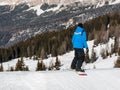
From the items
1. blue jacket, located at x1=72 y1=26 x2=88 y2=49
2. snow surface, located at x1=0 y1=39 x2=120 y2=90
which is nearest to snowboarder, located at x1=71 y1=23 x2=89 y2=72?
blue jacket, located at x1=72 y1=26 x2=88 y2=49

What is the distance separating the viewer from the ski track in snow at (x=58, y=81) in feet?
59.4

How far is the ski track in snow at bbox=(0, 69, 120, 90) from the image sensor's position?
18105 mm

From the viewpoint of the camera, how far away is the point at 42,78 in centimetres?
1947

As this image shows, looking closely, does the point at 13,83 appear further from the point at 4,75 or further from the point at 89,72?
the point at 89,72

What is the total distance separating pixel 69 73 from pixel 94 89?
3085 mm

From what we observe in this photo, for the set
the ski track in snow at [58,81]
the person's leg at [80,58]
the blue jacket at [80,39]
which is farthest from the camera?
the person's leg at [80,58]

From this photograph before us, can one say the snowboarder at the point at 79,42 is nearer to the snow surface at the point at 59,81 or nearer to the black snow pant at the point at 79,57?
the black snow pant at the point at 79,57

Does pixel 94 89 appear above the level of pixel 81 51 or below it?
below

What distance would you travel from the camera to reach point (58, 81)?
764 inches

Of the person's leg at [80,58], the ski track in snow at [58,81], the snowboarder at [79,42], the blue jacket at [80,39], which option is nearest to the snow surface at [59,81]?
the ski track in snow at [58,81]

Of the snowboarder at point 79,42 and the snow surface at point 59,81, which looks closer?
the snow surface at point 59,81

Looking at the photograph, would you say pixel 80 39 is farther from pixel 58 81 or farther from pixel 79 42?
pixel 58 81

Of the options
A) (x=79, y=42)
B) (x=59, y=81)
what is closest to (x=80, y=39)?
(x=79, y=42)

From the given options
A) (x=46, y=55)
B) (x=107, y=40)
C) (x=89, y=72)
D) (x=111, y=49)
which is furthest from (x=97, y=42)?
(x=89, y=72)
